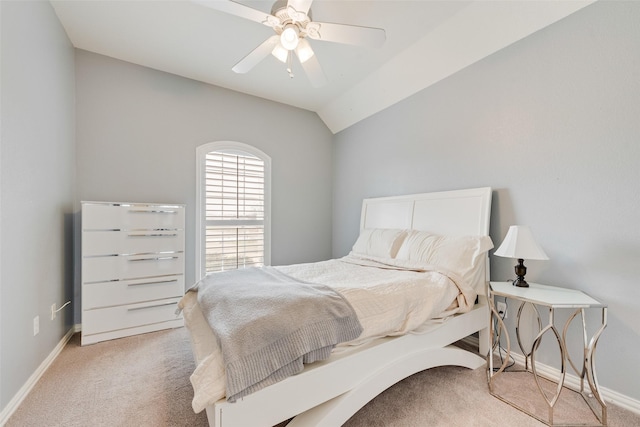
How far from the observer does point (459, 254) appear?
2076 mm

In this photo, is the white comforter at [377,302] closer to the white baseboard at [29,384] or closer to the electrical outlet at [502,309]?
the electrical outlet at [502,309]

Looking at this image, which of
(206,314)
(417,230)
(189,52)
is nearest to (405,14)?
(417,230)

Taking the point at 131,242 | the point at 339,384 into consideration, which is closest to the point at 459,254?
the point at 339,384

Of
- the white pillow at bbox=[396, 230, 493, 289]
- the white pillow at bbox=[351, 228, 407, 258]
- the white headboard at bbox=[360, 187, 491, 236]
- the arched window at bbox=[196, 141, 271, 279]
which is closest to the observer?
the white pillow at bbox=[396, 230, 493, 289]

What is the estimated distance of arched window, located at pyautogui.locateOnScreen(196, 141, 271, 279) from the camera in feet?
10.7

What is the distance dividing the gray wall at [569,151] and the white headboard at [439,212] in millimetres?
123

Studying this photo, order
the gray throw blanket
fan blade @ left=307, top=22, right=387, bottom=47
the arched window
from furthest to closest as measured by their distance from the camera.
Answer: the arched window, fan blade @ left=307, top=22, right=387, bottom=47, the gray throw blanket

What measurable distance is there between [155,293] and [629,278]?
3.59m

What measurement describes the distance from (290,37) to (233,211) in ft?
7.60

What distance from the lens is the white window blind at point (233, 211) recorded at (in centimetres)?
332

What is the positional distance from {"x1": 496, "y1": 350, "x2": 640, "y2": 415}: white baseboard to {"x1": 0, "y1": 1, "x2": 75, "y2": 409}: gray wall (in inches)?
132

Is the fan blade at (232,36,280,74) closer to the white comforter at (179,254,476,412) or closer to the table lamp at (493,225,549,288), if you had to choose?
the white comforter at (179,254,476,412)

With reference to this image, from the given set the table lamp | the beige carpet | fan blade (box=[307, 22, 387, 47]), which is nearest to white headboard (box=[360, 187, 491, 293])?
the table lamp

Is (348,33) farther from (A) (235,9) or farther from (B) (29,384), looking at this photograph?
(B) (29,384)
